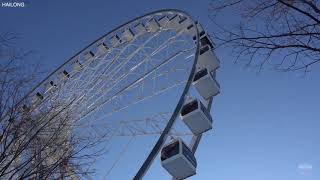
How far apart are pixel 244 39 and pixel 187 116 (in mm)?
3906

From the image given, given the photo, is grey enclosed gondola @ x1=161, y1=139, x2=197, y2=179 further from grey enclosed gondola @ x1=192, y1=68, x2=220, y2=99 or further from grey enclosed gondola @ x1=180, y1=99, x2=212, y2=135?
grey enclosed gondola @ x1=192, y1=68, x2=220, y2=99

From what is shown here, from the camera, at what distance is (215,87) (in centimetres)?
1172

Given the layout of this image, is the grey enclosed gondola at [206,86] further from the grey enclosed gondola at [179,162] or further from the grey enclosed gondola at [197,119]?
the grey enclosed gondola at [179,162]

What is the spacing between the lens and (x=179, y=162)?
8.84 m

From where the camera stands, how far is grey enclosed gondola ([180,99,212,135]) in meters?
10.4

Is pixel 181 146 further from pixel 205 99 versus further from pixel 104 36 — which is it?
pixel 104 36

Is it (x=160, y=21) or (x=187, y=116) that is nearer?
(x=187, y=116)

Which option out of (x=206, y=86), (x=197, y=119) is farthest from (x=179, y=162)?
(x=206, y=86)

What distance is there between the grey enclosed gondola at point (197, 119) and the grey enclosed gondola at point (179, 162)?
1.40 metres

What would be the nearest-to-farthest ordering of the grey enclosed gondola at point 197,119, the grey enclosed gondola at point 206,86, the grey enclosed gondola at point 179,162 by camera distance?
the grey enclosed gondola at point 179,162, the grey enclosed gondola at point 197,119, the grey enclosed gondola at point 206,86

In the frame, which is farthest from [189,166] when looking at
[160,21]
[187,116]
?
[160,21]

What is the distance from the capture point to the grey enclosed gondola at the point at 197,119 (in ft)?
34.0

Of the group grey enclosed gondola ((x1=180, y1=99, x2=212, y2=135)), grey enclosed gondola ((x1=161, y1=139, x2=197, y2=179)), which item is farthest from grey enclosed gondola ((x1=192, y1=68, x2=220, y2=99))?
grey enclosed gondola ((x1=161, y1=139, x2=197, y2=179))

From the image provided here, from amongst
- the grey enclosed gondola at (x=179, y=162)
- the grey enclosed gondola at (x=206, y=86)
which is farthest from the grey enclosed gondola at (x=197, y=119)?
the grey enclosed gondola at (x=179, y=162)
